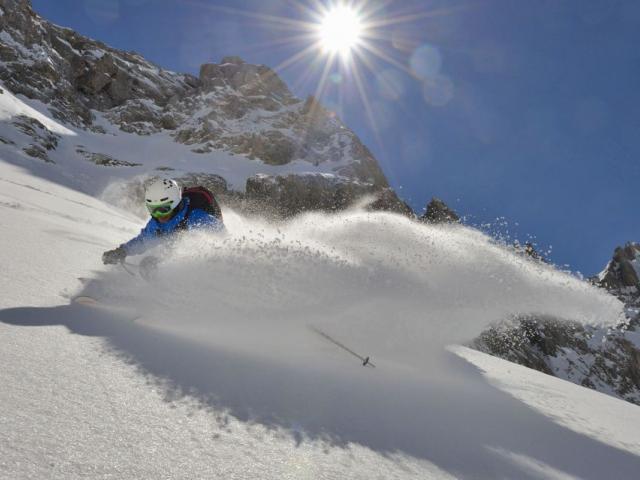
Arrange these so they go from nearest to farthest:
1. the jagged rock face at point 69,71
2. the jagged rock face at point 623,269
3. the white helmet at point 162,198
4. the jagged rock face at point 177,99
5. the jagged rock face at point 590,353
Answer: the white helmet at point 162,198 < the jagged rock face at point 69,71 < the jagged rock face at point 177,99 < the jagged rock face at point 590,353 < the jagged rock face at point 623,269

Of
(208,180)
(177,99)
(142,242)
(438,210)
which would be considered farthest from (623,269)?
(142,242)

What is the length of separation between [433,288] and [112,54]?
110765 mm

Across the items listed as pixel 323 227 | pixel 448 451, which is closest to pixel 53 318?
pixel 448 451

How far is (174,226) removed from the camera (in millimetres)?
6098

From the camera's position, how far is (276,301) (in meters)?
5.00

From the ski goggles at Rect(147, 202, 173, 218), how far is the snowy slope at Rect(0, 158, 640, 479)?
557mm

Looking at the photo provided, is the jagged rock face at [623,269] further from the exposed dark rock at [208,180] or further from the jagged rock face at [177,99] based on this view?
the exposed dark rock at [208,180]

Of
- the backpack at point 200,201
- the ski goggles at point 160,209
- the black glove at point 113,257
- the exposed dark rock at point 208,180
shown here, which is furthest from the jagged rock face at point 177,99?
the black glove at point 113,257

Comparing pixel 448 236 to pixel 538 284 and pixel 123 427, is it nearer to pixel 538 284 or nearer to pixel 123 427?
pixel 538 284

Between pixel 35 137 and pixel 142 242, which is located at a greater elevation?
pixel 35 137

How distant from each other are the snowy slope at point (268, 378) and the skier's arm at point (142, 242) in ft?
1.66

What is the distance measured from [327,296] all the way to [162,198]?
2885mm

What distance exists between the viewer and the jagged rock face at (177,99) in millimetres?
67750

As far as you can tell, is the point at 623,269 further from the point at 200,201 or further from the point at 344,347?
the point at 344,347
